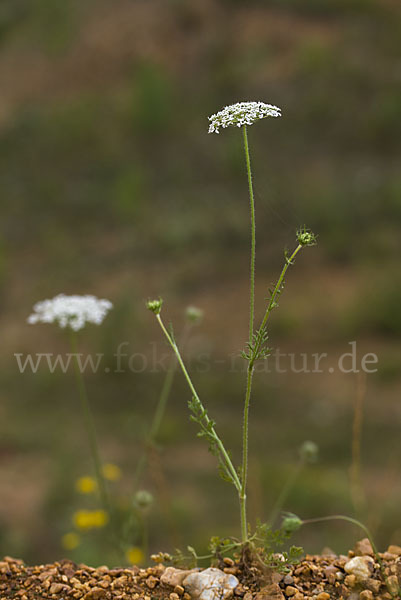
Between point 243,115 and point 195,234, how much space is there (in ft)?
26.5

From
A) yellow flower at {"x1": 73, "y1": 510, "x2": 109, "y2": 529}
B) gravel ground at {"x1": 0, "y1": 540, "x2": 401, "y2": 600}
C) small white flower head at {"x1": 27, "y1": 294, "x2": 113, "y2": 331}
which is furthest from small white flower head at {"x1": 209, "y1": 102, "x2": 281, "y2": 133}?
yellow flower at {"x1": 73, "y1": 510, "x2": 109, "y2": 529}

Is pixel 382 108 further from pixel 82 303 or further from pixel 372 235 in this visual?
pixel 82 303

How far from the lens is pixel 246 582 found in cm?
178

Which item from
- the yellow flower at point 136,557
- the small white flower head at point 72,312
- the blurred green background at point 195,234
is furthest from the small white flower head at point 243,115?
the yellow flower at point 136,557

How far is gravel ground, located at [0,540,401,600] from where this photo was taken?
171 centimetres

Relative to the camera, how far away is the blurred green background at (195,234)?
5.73 meters

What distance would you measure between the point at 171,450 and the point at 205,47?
8.96 meters

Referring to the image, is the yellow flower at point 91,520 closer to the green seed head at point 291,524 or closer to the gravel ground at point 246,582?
the gravel ground at point 246,582

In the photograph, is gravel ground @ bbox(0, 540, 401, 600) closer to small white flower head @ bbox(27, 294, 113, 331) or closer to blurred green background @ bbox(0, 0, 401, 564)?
small white flower head @ bbox(27, 294, 113, 331)

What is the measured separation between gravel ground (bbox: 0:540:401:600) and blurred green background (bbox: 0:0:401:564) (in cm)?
106

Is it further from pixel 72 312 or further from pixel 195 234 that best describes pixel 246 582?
pixel 195 234

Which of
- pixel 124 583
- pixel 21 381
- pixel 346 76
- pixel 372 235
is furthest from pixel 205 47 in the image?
pixel 124 583

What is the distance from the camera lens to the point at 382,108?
1088 centimetres

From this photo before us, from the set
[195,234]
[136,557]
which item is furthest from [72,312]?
[195,234]
